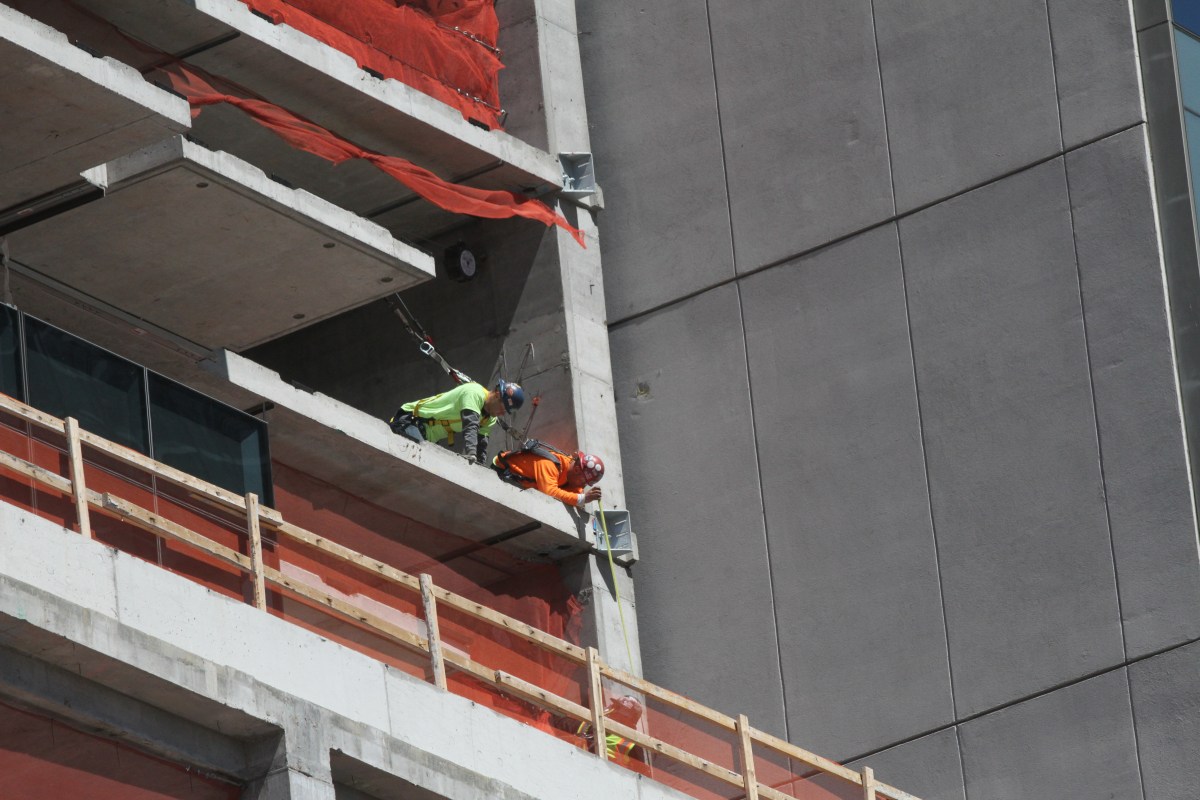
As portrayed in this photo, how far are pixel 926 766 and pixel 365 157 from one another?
885 cm

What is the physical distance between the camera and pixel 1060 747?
94.0 ft

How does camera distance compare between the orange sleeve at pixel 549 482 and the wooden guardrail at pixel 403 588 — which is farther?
the orange sleeve at pixel 549 482

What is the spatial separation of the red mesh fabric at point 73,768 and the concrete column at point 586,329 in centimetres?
1256

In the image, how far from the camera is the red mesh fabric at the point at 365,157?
29031 millimetres

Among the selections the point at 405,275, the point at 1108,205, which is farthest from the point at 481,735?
the point at 1108,205

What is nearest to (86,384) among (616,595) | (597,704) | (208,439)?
(208,439)

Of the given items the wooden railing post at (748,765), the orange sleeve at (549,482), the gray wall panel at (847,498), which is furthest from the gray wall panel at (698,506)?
the wooden railing post at (748,765)

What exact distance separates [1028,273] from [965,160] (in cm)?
158

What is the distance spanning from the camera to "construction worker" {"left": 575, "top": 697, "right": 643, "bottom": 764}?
2244 centimetres

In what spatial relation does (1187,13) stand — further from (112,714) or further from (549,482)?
(112,714)

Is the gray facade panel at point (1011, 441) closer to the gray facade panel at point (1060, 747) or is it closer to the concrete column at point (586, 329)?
the gray facade panel at point (1060, 747)

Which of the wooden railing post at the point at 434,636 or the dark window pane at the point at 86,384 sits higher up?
the dark window pane at the point at 86,384

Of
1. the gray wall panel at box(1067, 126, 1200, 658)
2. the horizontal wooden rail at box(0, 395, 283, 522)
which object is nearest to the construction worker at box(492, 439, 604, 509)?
the gray wall panel at box(1067, 126, 1200, 658)

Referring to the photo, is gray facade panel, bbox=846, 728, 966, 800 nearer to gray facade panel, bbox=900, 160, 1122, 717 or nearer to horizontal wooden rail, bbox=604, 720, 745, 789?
gray facade panel, bbox=900, 160, 1122, 717
